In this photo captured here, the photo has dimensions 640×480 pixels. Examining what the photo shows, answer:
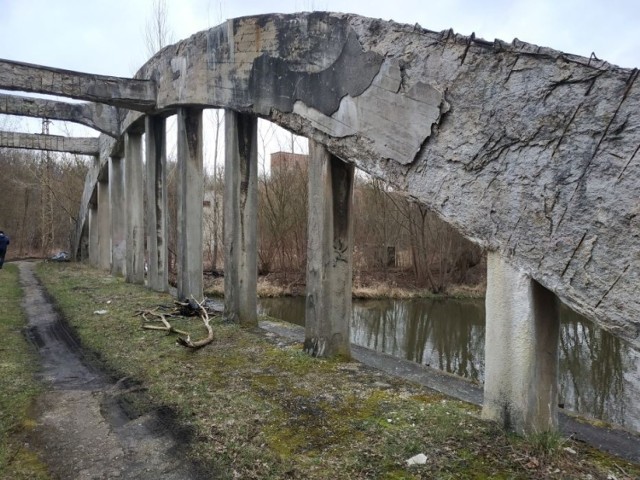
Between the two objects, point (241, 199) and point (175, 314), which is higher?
point (241, 199)

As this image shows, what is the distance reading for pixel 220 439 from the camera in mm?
3607

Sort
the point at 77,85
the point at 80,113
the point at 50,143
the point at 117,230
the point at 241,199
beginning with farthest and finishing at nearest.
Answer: the point at 50,143 → the point at 117,230 → the point at 80,113 → the point at 77,85 → the point at 241,199

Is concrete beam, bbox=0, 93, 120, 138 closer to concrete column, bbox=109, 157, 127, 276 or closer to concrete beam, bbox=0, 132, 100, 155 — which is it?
concrete column, bbox=109, 157, 127, 276

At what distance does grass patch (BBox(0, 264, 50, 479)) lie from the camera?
10.7ft

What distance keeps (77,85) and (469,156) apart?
25.3 ft

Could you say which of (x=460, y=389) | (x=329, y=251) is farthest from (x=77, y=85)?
(x=460, y=389)

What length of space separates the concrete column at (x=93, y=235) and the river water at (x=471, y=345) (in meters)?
7.12

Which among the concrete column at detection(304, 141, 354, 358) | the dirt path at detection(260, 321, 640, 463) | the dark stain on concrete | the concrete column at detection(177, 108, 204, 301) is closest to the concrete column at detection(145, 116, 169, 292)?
the concrete column at detection(177, 108, 204, 301)

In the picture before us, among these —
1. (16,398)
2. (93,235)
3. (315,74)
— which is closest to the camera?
(16,398)

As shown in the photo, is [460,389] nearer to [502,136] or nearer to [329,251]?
[329,251]

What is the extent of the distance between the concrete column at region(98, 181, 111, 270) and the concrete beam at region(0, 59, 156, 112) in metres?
9.66

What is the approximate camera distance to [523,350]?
347 cm

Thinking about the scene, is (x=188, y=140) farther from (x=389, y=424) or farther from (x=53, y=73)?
(x=389, y=424)

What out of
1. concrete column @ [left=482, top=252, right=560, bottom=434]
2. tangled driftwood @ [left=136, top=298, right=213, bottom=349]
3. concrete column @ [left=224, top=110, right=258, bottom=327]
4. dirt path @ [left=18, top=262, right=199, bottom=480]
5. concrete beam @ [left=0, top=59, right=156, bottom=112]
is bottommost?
dirt path @ [left=18, top=262, right=199, bottom=480]
